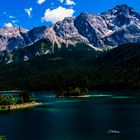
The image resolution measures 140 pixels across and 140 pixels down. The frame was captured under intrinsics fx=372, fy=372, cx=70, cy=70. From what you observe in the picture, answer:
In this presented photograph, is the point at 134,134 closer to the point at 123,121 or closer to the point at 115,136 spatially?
the point at 115,136

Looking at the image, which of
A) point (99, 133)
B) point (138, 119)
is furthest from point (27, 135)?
point (138, 119)

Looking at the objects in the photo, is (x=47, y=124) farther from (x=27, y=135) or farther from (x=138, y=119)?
(x=138, y=119)

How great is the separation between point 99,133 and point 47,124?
4575cm

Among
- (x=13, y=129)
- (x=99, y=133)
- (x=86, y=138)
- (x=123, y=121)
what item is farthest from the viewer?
(x=123, y=121)

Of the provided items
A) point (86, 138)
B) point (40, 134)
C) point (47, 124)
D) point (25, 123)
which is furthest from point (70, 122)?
point (86, 138)

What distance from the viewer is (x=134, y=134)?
150 m

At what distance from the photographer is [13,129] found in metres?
178

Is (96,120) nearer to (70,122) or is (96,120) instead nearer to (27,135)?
(70,122)

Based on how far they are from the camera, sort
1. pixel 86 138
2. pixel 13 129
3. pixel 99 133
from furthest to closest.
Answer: pixel 13 129, pixel 99 133, pixel 86 138

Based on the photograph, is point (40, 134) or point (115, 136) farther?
point (40, 134)

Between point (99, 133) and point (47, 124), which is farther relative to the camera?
point (47, 124)

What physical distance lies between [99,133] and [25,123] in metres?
56.9

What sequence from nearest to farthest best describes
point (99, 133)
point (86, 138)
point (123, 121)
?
point (86, 138), point (99, 133), point (123, 121)

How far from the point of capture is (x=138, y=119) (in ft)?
647
